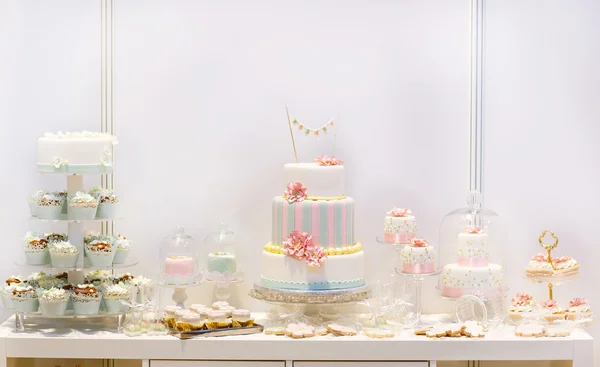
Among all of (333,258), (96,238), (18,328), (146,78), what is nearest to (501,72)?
(333,258)

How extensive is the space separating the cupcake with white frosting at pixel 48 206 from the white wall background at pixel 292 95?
48cm

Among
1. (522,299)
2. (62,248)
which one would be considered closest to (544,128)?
(522,299)

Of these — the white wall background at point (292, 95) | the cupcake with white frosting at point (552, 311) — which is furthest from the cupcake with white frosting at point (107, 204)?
the cupcake with white frosting at point (552, 311)

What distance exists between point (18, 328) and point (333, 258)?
1516 millimetres

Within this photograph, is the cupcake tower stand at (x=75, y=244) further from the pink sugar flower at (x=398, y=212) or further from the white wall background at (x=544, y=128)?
the white wall background at (x=544, y=128)

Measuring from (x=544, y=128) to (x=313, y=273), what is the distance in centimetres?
145

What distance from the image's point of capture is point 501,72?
14.2ft

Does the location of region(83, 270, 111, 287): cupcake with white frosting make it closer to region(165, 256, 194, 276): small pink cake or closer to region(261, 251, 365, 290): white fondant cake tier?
region(165, 256, 194, 276): small pink cake

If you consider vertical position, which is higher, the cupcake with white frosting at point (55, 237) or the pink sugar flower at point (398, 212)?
the pink sugar flower at point (398, 212)

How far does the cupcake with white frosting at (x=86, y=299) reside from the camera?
3.88 m

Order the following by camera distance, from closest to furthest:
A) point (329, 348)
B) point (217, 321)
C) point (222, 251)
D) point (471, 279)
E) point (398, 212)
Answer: point (329, 348) → point (217, 321) → point (471, 279) → point (398, 212) → point (222, 251)

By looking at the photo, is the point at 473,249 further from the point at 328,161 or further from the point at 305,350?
the point at 305,350

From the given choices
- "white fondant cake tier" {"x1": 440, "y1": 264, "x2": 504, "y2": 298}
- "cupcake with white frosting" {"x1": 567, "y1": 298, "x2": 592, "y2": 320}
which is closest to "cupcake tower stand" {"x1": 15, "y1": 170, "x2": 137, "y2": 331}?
"white fondant cake tier" {"x1": 440, "y1": 264, "x2": 504, "y2": 298}

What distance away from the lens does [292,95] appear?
4.34 metres
